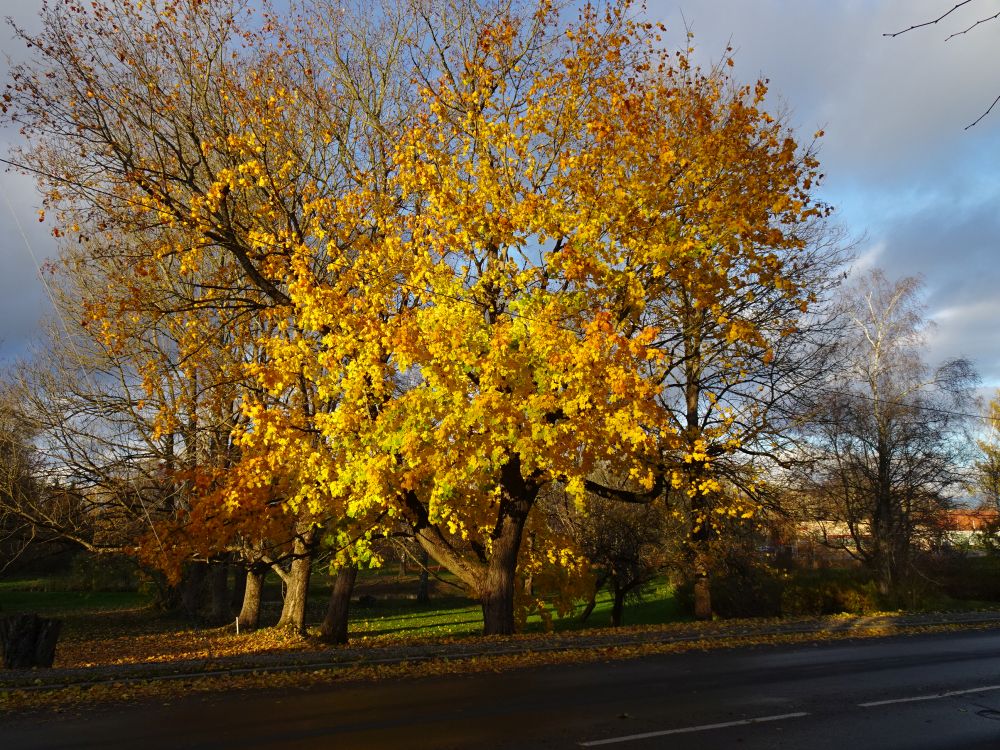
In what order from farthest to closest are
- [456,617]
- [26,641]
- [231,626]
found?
1. [456,617]
2. [231,626]
3. [26,641]

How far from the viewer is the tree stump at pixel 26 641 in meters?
11.9

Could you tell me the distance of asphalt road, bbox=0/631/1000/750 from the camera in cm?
700

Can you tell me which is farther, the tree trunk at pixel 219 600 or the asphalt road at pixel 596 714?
the tree trunk at pixel 219 600

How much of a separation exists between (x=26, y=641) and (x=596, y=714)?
30.4 feet

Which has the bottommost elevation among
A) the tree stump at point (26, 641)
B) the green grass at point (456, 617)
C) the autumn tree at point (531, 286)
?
the green grass at point (456, 617)

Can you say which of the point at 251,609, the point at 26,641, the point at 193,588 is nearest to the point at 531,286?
the point at 26,641

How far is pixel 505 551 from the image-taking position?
16234 mm

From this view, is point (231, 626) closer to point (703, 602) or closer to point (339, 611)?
point (339, 611)

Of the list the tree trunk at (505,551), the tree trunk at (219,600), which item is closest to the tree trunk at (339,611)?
the tree trunk at (505,551)

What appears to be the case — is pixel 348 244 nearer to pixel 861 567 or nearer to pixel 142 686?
pixel 142 686

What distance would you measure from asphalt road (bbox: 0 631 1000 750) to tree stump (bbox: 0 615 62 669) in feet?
14.8

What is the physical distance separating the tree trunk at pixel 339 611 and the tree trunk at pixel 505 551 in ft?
17.7

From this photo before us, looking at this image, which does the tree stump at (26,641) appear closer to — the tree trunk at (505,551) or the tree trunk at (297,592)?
the tree trunk at (505,551)

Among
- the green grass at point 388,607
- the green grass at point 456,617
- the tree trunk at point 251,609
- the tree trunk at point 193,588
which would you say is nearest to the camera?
the tree trunk at point 251,609
